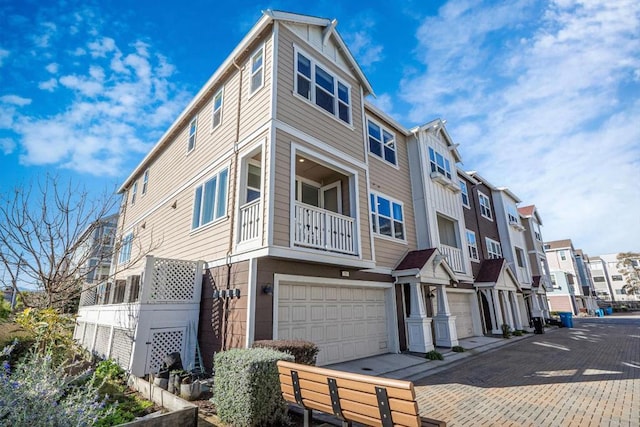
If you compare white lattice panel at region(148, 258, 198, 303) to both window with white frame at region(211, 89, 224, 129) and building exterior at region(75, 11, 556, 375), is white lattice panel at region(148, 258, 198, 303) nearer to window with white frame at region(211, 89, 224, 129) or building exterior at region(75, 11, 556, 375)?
building exterior at region(75, 11, 556, 375)

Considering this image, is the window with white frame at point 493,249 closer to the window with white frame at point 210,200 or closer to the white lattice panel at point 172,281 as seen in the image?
the window with white frame at point 210,200

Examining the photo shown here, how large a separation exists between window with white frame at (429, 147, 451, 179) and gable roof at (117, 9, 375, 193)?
5.48m

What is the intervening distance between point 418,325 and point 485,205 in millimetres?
14815

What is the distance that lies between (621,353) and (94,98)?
20.6 m

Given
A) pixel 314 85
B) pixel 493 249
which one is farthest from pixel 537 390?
pixel 493 249

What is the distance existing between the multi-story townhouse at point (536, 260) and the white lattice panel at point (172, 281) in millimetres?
24772

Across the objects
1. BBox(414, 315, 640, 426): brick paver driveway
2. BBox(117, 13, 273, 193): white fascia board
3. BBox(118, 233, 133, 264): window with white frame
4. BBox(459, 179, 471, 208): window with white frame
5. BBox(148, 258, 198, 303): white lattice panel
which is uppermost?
BBox(117, 13, 273, 193): white fascia board

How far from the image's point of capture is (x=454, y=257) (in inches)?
598

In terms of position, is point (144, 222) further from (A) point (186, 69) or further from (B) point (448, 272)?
(B) point (448, 272)

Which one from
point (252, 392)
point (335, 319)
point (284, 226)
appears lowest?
point (252, 392)

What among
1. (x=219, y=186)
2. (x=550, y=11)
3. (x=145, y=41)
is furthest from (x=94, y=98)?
(x=550, y=11)

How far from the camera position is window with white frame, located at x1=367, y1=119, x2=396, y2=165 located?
13195mm

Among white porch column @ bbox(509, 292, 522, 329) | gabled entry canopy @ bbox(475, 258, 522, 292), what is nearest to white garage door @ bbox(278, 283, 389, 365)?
gabled entry canopy @ bbox(475, 258, 522, 292)

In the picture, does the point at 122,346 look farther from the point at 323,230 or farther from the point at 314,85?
the point at 314,85
